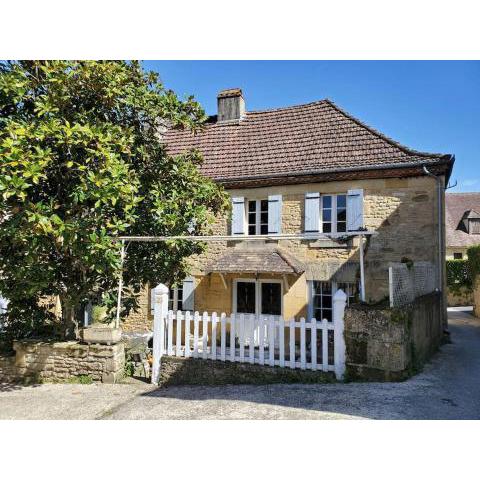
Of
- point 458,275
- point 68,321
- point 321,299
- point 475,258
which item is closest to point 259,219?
point 321,299

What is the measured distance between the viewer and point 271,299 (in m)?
11.6

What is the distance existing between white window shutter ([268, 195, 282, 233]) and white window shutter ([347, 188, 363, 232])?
202cm

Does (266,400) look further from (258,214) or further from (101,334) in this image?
(258,214)

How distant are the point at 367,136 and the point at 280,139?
286cm

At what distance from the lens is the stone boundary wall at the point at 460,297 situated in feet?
66.8

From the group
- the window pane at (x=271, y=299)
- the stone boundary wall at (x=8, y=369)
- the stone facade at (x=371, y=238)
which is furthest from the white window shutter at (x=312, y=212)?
the stone boundary wall at (x=8, y=369)

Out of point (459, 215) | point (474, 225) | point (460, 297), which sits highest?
point (459, 215)

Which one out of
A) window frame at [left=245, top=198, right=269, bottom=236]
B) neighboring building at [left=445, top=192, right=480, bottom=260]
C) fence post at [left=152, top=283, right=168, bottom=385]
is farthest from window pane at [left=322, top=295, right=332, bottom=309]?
neighboring building at [left=445, top=192, right=480, bottom=260]

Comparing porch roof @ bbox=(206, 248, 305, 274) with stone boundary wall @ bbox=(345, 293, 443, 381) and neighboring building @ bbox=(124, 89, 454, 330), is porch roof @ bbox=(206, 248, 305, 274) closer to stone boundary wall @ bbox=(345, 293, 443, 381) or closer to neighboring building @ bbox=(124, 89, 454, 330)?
neighboring building @ bbox=(124, 89, 454, 330)

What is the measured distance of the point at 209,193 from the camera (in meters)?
8.53

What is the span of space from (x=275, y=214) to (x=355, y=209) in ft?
7.68

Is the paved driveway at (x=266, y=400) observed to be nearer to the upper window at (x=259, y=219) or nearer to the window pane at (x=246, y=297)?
the window pane at (x=246, y=297)

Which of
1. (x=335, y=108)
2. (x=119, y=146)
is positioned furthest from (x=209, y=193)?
(x=335, y=108)

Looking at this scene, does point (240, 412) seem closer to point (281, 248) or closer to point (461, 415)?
point (461, 415)
